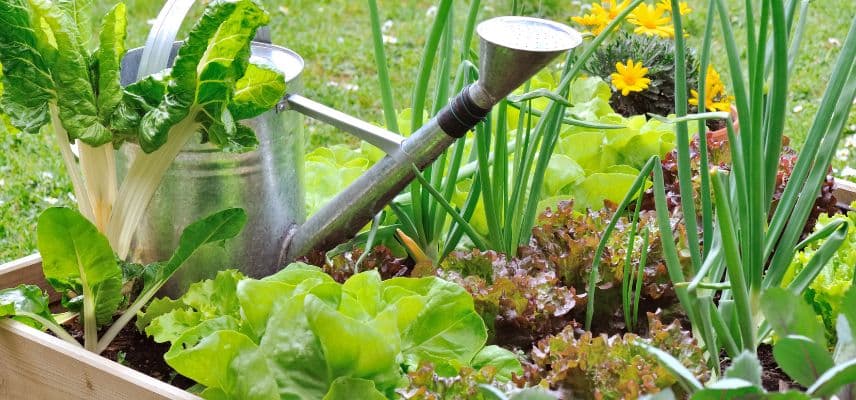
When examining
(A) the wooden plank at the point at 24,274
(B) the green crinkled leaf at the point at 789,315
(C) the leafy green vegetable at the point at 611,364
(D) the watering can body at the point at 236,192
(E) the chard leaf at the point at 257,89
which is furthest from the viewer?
(A) the wooden plank at the point at 24,274

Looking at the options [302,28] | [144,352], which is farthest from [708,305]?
[302,28]

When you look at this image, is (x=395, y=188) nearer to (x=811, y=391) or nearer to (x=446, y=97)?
(x=446, y=97)

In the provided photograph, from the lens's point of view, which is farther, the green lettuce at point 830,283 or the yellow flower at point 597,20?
the yellow flower at point 597,20

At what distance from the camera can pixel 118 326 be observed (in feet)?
4.42

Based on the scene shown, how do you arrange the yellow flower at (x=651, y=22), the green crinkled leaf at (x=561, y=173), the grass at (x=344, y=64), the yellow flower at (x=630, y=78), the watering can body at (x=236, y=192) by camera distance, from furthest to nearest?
1. the grass at (x=344, y=64)
2. the yellow flower at (x=630, y=78)
3. the yellow flower at (x=651, y=22)
4. the green crinkled leaf at (x=561, y=173)
5. the watering can body at (x=236, y=192)

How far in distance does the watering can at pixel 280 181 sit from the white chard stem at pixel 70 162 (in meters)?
0.07

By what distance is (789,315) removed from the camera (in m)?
0.94

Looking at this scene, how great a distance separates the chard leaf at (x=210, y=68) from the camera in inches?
47.6

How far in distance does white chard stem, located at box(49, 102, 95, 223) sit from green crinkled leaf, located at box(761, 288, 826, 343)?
0.89 meters

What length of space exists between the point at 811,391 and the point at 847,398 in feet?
0.44

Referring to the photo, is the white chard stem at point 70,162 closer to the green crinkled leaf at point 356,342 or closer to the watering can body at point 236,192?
the watering can body at point 236,192

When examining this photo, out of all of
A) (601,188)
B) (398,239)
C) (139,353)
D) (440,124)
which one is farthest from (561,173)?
(139,353)

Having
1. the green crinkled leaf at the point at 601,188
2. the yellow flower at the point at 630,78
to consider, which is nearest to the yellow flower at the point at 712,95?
the yellow flower at the point at 630,78

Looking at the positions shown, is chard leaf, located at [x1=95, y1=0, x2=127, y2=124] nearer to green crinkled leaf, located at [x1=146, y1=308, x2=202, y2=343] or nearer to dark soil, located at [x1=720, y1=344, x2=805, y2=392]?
green crinkled leaf, located at [x1=146, y1=308, x2=202, y2=343]
